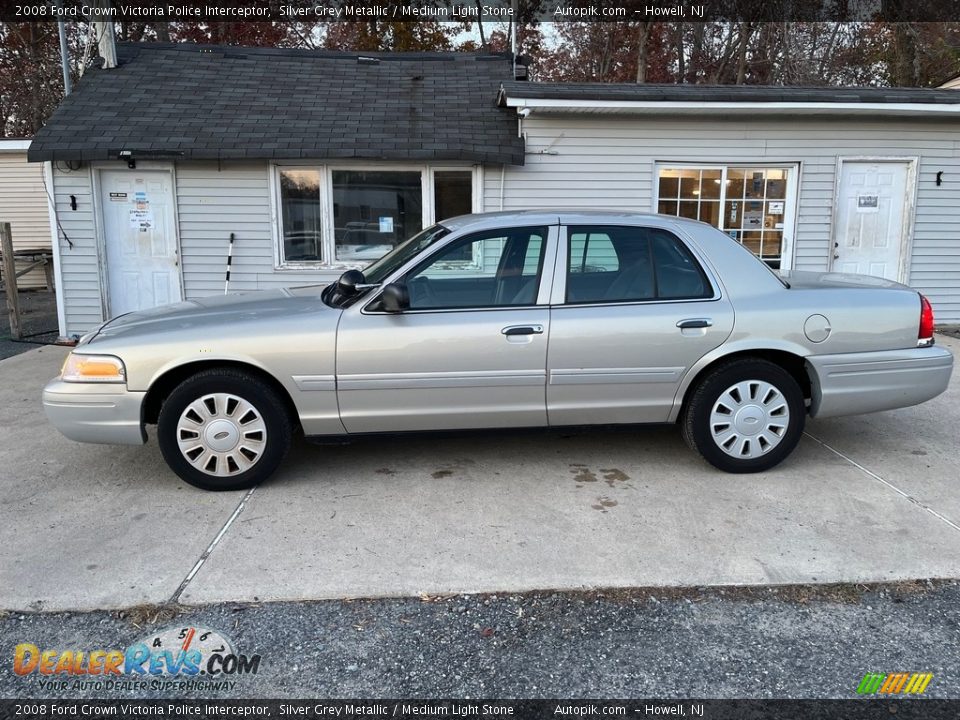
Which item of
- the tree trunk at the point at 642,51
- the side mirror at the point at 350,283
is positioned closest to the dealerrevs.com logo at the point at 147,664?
the side mirror at the point at 350,283

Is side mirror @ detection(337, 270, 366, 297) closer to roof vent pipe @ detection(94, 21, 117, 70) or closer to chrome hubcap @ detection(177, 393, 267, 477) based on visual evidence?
chrome hubcap @ detection(177, 393, 267, 477)

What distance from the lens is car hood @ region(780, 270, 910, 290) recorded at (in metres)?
4.52

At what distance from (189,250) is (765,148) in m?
7.44

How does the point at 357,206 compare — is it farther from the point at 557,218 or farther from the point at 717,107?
the point at 557,218

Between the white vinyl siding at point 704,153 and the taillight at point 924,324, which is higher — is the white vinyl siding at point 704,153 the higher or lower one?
the higher one

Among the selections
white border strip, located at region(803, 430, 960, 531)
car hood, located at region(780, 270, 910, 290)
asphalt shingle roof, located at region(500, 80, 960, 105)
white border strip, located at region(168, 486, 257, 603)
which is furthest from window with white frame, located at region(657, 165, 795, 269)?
white border strip, located at region(168, 486, 257, 603)

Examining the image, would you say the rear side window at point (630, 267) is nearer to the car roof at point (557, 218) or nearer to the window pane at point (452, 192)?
the car roof at point (557, 218)

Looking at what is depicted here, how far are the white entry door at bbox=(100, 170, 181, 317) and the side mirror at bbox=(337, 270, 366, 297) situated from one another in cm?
585

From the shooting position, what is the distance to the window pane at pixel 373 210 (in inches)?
360

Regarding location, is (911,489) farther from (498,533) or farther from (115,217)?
(115,217)

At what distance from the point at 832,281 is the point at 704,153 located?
16.5ft

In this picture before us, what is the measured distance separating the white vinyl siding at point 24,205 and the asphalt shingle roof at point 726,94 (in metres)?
11.0

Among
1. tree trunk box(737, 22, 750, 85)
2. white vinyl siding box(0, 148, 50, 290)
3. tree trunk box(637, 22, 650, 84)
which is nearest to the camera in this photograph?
white vinyl siding box(0, 148, 50, 290)

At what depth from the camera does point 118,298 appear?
9344mm
